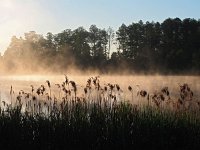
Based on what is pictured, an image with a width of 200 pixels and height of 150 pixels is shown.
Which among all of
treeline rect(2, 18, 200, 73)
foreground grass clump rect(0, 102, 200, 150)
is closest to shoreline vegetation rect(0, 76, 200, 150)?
foreground grass clump rect(0, 102, 200, 150)

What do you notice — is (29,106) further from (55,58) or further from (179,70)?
(55,58)

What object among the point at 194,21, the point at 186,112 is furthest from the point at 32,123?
the point at 194,21

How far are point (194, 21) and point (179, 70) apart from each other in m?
12.2

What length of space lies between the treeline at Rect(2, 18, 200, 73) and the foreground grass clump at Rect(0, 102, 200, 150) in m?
47.2

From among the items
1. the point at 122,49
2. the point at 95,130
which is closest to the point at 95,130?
the point at 95,130

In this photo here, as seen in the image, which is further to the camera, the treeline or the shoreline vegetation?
the treeline

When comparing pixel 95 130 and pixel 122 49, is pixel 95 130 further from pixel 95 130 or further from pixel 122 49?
pixel 122 49

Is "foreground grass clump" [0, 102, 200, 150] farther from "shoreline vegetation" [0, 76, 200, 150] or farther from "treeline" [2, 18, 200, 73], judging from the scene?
"treeline" [2, 18, 200, 73]

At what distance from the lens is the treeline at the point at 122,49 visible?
64.1m

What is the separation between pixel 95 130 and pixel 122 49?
76.2 metres

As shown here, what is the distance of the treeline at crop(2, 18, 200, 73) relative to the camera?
210ft

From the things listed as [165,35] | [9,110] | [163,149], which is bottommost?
[163,149]

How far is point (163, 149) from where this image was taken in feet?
35.3

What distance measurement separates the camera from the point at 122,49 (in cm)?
8656
